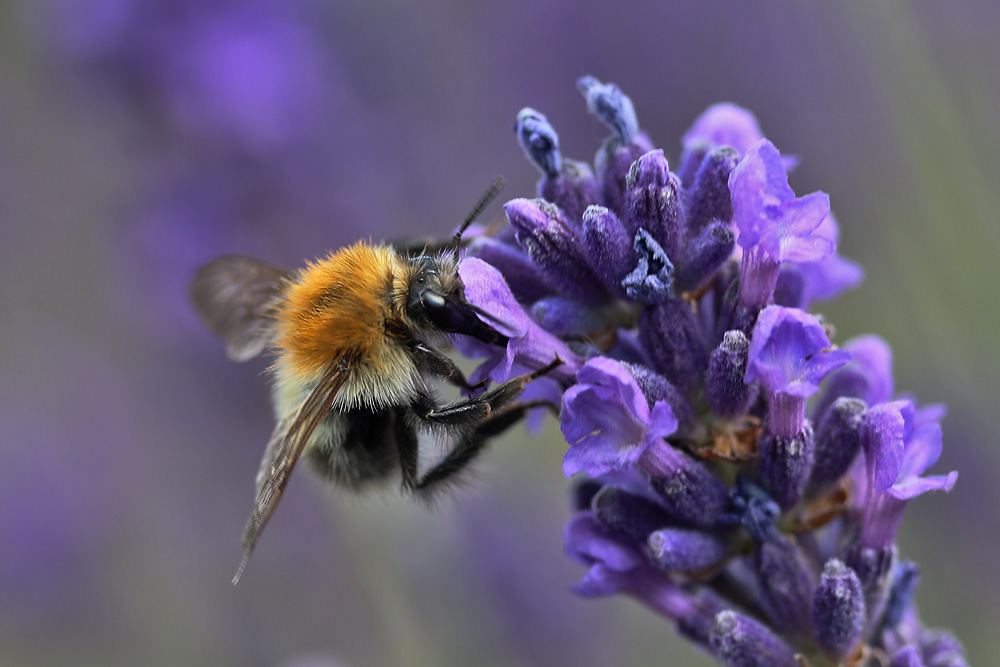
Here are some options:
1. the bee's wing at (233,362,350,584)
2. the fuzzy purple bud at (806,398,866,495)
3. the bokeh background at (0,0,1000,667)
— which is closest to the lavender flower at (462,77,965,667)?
the fuzzy purple bud at (806,398,866,495)

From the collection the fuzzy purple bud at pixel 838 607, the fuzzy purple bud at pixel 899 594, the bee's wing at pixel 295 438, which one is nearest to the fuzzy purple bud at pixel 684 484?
→ the fuzzy purple bud at pixel 838 607

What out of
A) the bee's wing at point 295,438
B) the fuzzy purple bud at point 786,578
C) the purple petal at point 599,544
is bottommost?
the bee's wing at point 295,438

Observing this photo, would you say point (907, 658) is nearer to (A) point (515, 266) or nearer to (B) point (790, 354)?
(B) point (790, 354)

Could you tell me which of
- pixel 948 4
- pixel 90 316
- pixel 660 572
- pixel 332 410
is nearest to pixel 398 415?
pixel 332 410

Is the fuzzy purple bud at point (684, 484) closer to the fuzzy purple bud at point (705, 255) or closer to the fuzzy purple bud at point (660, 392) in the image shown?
the fuzzy purple bud at point (660, 392)

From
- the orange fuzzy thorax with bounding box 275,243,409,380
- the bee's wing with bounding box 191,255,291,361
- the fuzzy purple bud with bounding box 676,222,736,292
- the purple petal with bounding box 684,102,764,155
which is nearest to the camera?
the fuzzy purple bud with bounding box 676,222,736,292

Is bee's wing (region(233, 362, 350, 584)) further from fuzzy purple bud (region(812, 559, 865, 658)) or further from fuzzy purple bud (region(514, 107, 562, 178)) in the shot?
fuzzy purple bud (region(812, 559, 865, 658))
